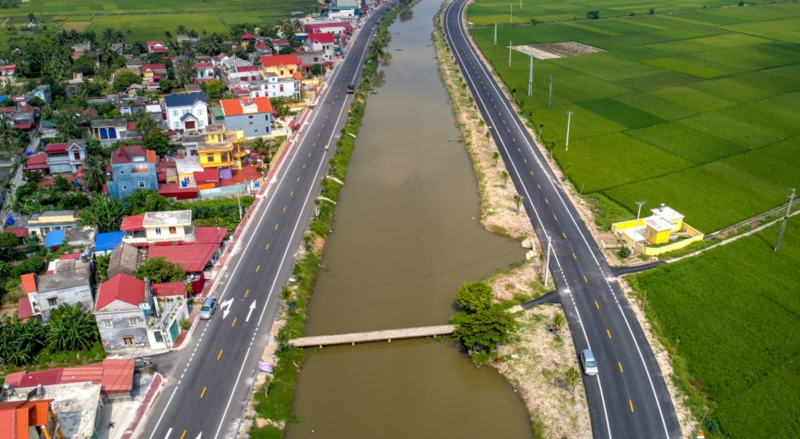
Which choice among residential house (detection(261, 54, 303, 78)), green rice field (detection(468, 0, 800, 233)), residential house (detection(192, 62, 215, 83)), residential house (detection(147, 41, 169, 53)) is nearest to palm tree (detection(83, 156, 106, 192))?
residential house (detection(261, 54, 303, 78))

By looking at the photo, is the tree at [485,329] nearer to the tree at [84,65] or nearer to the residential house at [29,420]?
the residential house at [29,420]

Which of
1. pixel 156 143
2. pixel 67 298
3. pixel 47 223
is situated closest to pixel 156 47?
pixel 156 143

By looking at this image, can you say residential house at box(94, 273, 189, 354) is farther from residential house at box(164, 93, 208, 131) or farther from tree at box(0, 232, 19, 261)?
residential house at box(164, 93, 208, 131)

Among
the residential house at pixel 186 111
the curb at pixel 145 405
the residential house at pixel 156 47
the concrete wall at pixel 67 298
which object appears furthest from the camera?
the residential house at pixel 156 47

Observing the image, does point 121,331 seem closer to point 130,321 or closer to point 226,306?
point 130,321

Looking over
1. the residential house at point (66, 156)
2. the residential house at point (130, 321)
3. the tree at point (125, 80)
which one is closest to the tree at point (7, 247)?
the residential house at point (130, 321)
